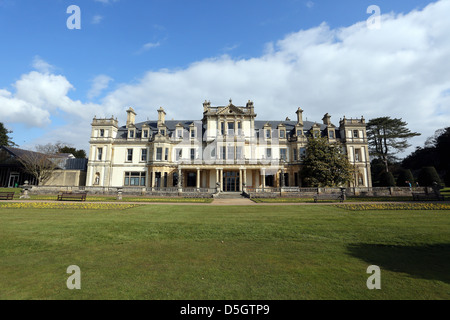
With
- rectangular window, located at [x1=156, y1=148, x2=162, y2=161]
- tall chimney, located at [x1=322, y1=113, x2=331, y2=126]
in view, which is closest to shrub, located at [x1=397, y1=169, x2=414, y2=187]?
tall chimney, located at [x1=322, y1=113, x2=331, y2=126]

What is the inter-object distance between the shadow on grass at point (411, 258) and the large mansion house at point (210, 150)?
1211 inches

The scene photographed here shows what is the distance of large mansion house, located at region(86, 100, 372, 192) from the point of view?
3903 cm

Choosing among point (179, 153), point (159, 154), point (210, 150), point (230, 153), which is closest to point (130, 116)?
point (159, 154)

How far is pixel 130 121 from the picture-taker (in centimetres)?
4347

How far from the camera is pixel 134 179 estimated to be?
40594 mm

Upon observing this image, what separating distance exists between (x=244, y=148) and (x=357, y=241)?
31.8 m

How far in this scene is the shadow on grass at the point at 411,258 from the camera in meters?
5.14

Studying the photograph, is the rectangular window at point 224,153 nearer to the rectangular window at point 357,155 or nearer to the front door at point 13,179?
the rectangular window at point 357,155

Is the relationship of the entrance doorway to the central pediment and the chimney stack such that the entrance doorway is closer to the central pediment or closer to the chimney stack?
the central pediment

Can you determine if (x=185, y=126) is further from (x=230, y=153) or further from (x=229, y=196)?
(x=229, y=196)

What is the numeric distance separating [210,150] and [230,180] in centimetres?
633
